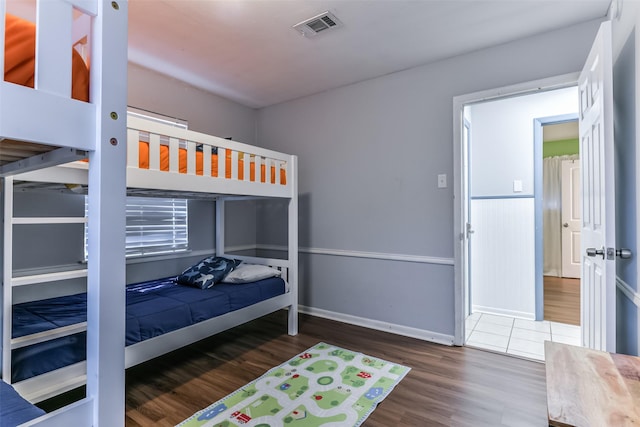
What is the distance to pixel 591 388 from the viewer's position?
788 mm

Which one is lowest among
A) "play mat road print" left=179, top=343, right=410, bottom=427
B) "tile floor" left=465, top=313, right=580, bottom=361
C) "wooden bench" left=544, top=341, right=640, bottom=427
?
"tile floor" left=465, top=313, right=580, bottom=361

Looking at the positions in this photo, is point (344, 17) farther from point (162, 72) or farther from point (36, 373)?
point (36, 373)

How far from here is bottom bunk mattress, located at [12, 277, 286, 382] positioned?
1.45 meters

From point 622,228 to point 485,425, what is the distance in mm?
1223

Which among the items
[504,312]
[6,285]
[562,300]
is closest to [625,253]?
[504,312]

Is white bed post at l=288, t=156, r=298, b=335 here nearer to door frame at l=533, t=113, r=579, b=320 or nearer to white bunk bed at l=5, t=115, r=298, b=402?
white bunk bed at l=5, t=115, r=298, b=402

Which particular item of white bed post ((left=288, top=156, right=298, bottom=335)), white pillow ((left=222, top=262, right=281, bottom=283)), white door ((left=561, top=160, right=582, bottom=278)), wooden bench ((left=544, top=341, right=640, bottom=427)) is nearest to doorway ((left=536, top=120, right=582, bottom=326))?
white door ((left=561, top=160, right=582, bottom=278))

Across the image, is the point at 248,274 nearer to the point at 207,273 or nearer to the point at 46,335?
the point at 207,273

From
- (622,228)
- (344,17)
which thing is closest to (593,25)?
(622,228)

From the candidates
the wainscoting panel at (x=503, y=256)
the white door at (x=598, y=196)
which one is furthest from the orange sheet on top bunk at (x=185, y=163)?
the wainscoting panel at (x=503, y=256)

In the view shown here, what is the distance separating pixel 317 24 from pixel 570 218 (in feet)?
17.0

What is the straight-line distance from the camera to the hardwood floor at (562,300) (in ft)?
10.7

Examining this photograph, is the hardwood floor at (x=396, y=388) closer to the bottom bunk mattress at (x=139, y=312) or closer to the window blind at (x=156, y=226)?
the bottom bunk mattress at (x=139, y=312)

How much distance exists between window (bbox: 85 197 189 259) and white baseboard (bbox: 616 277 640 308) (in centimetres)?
321
